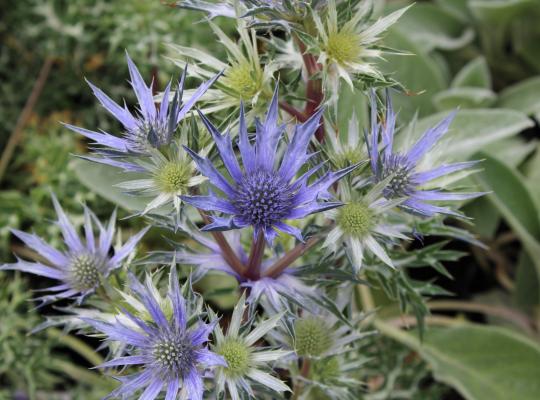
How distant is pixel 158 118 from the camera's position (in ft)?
2.35

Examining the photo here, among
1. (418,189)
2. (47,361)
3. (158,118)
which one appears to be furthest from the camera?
(47,361)

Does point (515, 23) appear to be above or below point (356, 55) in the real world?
below

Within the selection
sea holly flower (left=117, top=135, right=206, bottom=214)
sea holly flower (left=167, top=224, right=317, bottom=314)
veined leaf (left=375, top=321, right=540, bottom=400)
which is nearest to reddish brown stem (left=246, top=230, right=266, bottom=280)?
sea holly flower (left=167, top=224, right=317, bottom=314)

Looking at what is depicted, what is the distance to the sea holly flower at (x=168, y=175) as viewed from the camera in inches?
27.8

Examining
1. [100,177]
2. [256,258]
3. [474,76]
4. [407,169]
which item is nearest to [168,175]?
[256,258]

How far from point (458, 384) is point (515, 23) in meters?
1.10

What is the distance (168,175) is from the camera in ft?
2.31

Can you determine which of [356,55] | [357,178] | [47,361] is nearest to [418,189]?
[357,178]

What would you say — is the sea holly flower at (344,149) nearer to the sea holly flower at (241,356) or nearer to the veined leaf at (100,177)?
the sea holly flower at (241,356)

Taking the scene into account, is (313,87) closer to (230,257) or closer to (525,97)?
(230,257)

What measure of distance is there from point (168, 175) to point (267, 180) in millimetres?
113

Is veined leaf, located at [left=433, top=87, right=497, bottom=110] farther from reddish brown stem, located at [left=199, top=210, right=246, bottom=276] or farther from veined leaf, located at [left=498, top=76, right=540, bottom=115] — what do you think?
reddish brown stem, located at [left=199, top=210, right=246, bottom=276]

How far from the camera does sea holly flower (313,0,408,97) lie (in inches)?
28.8

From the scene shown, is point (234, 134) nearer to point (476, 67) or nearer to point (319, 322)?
point (319, 322)
